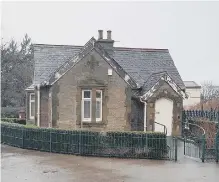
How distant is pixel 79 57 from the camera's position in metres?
22.1

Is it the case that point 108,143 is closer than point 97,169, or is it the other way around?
point 97,169

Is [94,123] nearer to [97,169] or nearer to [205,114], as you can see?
[205,114]

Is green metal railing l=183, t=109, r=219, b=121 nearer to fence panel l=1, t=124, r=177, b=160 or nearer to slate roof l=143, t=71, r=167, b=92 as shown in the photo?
slate roof l=143, t=71, r=167, b=92

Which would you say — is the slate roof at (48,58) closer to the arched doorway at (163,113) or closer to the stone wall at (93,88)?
the stone wall at (93,88)

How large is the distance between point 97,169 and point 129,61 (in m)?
13.5

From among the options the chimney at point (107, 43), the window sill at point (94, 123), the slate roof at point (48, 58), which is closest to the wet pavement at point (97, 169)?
the window sill at point (94, 123)

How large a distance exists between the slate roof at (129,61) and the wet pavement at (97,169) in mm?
7945

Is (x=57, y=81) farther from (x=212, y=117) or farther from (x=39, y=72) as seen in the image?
(x=212, y=117)

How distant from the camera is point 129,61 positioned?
26.5 metres

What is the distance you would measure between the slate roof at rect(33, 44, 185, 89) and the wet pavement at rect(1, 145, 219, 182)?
7.94 m

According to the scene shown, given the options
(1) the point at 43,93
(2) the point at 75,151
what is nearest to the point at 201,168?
(2) the point at 75,151

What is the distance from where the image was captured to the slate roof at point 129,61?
23.9 m

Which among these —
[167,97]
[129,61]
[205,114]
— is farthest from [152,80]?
[205,114]

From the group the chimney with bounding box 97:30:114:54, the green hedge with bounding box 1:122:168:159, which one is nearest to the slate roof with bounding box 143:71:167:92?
the chimney with bounding box 97:30:114:54
